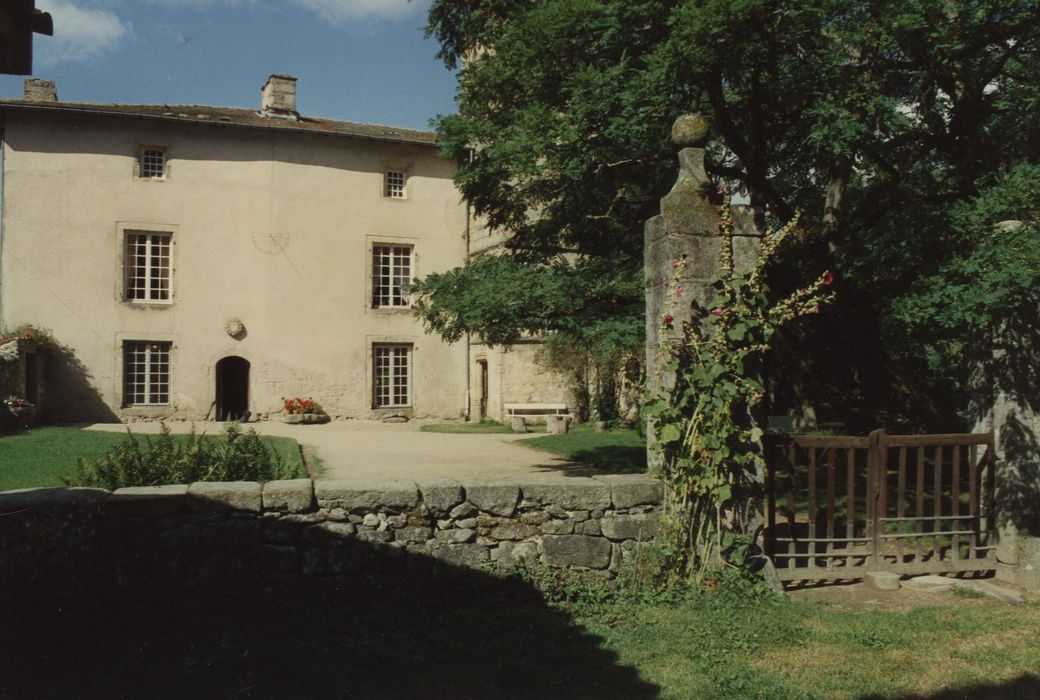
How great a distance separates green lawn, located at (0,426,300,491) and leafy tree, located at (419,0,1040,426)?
4.29 meters

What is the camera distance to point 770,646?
422cm

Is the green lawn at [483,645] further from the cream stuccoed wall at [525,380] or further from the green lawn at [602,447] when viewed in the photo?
the cream stuccoed wall at [525,380]

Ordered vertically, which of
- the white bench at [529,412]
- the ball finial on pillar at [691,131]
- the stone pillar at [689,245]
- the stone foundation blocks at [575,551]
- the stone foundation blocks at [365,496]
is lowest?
the white bench at [529,412]

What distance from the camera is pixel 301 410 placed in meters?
19.9

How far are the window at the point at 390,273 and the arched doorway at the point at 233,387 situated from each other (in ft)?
12.8

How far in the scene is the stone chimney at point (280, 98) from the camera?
21172 mm

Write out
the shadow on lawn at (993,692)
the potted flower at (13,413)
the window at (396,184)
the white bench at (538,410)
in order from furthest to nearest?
the window at (396,184), the white bench at (538,410), the potted flower at (13,413), the shadow on lawn at (993,692)

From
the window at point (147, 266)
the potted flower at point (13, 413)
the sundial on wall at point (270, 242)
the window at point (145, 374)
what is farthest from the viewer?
the sundial on wall at point (270, 242)

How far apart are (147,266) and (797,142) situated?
1648cm

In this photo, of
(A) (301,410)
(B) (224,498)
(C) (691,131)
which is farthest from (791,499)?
(A) (301,410)

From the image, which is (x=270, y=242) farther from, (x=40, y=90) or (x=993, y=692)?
(x=993, y=692)

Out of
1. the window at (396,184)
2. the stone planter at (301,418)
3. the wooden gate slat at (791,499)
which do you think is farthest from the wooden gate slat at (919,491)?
the window at (396,184)

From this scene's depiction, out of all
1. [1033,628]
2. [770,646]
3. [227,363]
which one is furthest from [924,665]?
[227,363]

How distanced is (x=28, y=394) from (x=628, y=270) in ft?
47.7
